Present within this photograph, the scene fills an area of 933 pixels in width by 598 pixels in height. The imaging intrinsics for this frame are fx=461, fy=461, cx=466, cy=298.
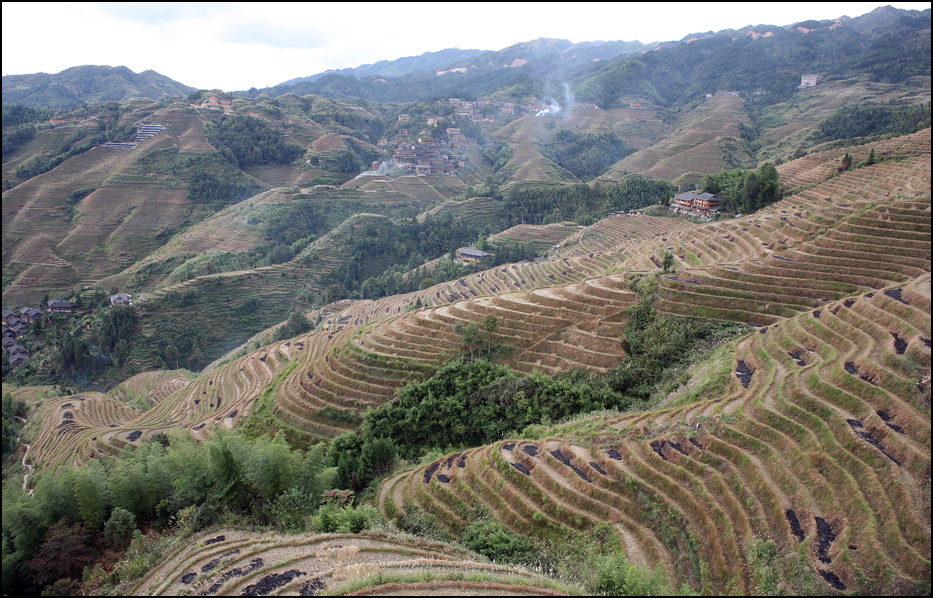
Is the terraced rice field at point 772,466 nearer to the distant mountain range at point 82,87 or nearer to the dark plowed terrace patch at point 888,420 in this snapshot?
the dark plowed terrace patch at point 888,420

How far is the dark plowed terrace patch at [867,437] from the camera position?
395 inches

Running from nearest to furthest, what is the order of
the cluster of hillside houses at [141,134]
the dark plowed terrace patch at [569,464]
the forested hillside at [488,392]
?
1. the forested hillside at [488,392]
2. the dark plowed terrace patch at [569,464]
3. the cluster of hillside houses at [141,134]

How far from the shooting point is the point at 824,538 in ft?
29.8

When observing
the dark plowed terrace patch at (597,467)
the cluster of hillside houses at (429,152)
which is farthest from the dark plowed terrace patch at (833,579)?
the cluster of hillside houses at (429,152)

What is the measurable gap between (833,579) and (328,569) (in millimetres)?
9542

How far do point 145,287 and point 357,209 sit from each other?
31669 millimetres

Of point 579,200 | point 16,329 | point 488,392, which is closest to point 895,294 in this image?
point 488,392

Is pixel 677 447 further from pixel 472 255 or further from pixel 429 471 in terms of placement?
pixel 472 255

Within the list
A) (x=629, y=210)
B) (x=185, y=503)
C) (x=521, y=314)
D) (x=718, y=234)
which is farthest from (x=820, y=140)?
(x=185, y=503)

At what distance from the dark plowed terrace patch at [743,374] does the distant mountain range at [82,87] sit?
6778 inches

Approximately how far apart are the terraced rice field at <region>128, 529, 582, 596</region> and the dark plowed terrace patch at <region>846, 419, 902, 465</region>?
7679 millimetres

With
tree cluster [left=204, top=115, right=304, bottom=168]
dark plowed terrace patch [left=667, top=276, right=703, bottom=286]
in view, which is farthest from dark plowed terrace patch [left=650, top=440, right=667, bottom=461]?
tree cluster [left=204, top=115, right=304, bottom=168]

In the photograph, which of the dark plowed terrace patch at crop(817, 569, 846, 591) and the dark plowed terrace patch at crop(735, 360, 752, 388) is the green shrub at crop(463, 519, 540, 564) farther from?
the dark plowed terrace patch at crop(735, 360, 752, 388)

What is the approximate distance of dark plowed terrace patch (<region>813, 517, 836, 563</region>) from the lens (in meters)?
8.75
